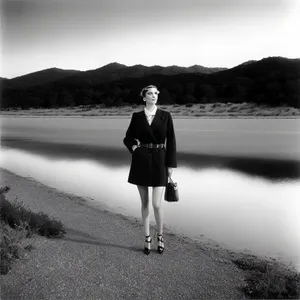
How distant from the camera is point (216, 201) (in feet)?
26.6

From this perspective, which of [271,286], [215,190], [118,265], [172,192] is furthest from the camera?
[215,190]

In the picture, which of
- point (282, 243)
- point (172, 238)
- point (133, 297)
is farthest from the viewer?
point (282, 243)

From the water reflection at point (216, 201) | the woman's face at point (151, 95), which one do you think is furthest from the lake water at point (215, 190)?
the woman's face at point (151, 95)

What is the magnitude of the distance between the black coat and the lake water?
6.67 ft

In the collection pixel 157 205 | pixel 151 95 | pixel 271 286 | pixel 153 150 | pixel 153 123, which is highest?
pixel 151 95

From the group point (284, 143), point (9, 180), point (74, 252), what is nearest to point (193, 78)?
point (284, 143)

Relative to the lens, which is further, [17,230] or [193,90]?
[193,90]

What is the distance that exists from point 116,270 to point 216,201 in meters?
4.55

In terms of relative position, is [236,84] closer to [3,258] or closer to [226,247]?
[226,247]

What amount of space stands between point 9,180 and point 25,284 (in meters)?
5.85

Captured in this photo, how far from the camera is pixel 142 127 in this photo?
13.5 feet

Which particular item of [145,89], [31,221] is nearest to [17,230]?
[31,221]

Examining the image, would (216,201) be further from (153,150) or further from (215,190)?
(153,150)

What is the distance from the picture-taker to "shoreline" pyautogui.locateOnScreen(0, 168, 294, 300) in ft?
11.8
